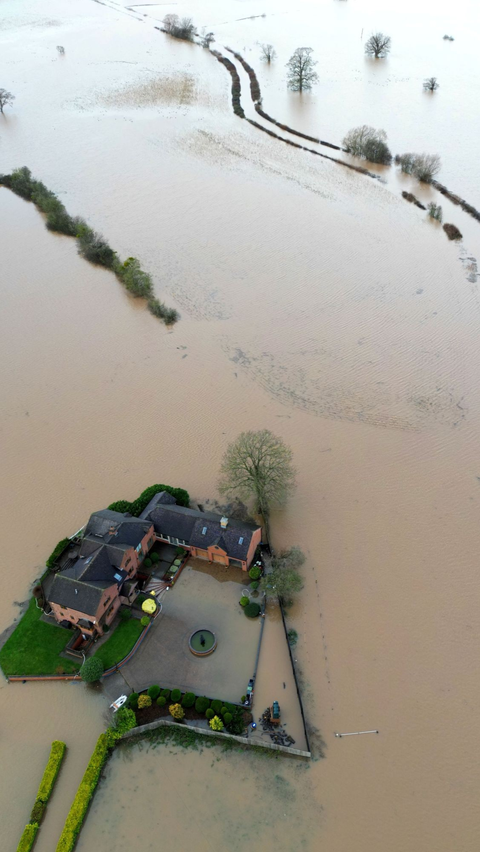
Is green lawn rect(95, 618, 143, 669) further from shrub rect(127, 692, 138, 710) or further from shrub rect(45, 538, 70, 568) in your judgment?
shrub rect(45, 538, 70, 568)

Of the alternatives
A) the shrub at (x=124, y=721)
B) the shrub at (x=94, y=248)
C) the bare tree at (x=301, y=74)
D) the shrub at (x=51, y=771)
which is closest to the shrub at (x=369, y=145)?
the bare tree at (x=301, y=74)

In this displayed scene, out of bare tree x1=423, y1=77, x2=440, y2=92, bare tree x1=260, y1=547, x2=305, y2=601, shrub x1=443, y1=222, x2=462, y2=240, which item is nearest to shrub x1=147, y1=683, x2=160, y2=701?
bare tree x1=260, y1=547, x2=305, y2=601

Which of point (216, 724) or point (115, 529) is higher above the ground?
point (115, 529)

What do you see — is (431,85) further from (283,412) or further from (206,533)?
(206,533)

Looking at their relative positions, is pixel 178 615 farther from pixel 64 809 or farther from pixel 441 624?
pixel 441 624

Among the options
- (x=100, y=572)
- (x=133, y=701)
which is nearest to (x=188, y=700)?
(x=133, y=701)

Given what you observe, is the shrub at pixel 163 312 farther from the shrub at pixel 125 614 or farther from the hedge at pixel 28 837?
the hedge at pixel 28 837

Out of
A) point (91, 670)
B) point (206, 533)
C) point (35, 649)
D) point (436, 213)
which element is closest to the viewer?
point (91, 670)
